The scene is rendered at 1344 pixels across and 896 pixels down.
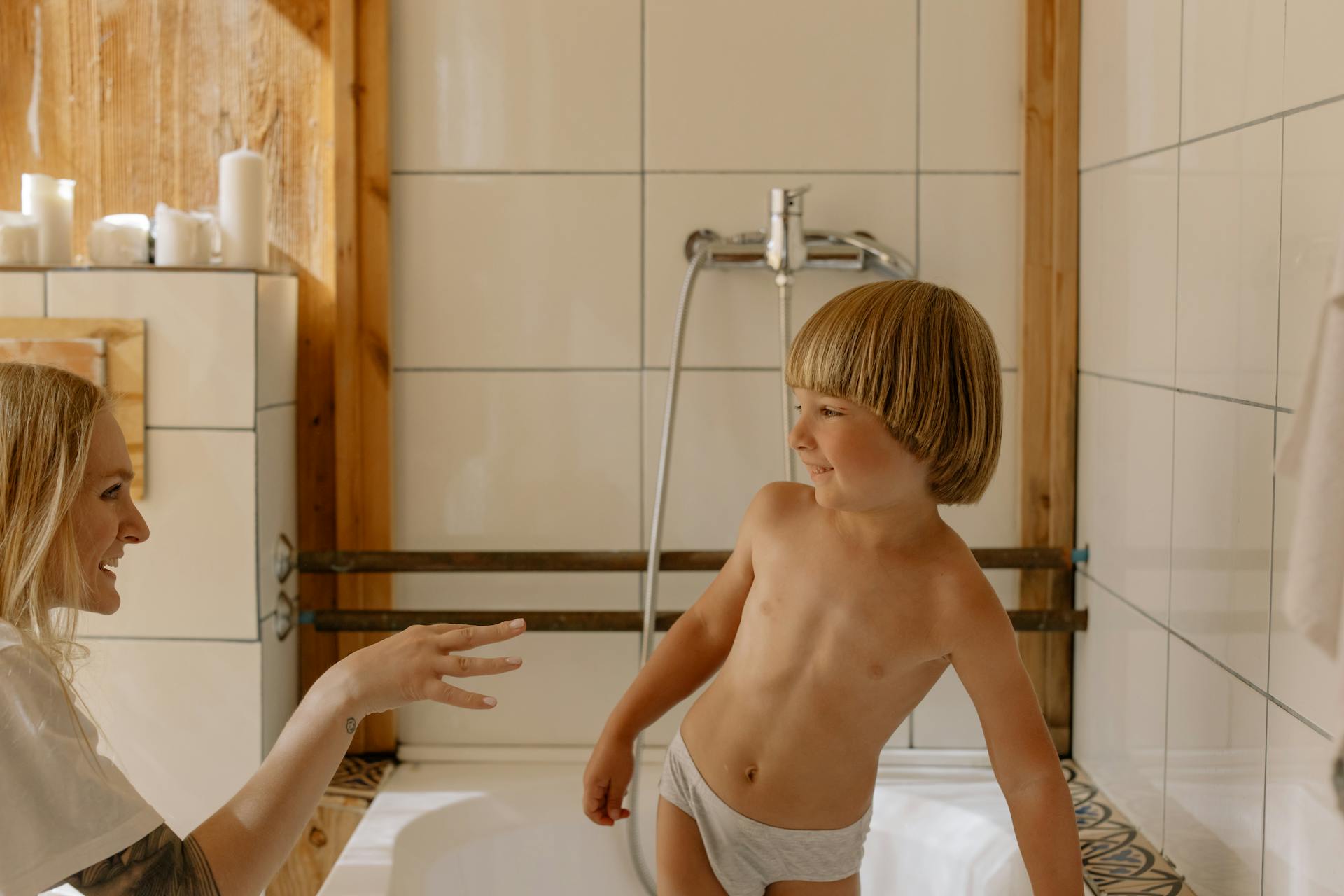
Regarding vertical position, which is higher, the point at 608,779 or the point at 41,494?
the point at 41,494

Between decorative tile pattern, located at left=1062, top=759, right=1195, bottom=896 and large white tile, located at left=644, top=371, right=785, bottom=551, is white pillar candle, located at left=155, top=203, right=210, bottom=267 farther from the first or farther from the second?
decorative tile pattern, located at left=1062, top=759, right=1195, bottom=896

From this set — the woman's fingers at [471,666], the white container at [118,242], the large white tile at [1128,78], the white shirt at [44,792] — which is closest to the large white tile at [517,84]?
the white container at [118,242]

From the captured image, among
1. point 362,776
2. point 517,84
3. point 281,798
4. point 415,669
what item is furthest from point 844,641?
point 517,84

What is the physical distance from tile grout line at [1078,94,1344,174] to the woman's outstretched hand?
0.80 m

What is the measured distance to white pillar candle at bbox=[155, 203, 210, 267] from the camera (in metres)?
A: 1.64

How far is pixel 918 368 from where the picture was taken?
1082 mm

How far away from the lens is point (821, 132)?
1754 mm

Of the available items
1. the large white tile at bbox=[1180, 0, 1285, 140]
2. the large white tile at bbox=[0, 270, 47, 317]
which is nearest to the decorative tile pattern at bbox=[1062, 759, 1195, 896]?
the large white tile at bbox=[1180, 0, 1285, 140]

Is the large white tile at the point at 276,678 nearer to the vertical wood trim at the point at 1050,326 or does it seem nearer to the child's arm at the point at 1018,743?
the child's arm at the point at 1018,743

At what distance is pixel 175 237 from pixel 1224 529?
134 cm

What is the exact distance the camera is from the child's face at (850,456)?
110cm

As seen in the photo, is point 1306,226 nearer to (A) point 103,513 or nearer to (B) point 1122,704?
(B) point 1122,704

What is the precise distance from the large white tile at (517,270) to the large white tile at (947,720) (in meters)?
0.67

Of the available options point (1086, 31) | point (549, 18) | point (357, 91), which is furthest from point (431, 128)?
point (1086, 31)
